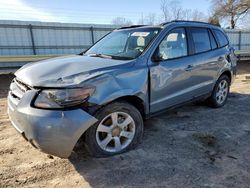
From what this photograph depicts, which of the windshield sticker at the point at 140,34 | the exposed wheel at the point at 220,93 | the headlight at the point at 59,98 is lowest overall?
the exposed wheel at the point at 220,93

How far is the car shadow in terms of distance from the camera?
10.1ft

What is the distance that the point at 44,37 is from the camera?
11.8 metres

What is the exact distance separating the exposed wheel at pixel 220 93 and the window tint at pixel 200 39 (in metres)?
0.88

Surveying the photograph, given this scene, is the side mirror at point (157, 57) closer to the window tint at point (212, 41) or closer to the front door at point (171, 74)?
the front door at point (171, 74)

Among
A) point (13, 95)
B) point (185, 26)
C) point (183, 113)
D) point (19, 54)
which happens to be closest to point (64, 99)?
point (13, 95)

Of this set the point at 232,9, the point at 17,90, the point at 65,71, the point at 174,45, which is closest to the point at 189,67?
the point at 174,45

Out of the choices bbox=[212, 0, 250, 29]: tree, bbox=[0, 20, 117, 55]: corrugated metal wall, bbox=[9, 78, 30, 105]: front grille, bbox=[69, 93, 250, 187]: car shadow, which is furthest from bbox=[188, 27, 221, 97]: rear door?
bbox=[212, 0, 250, 29]: tree

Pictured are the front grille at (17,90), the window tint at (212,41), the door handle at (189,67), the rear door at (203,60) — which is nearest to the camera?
the front grille at (17,90)

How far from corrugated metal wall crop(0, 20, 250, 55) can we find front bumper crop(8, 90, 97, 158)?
9001mm

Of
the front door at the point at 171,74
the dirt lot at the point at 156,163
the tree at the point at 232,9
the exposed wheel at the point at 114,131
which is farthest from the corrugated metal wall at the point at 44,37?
the tree at the point at 232,9

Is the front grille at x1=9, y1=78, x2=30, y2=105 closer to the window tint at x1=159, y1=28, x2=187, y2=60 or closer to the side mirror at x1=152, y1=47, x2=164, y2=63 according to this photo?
the side mirror at x1=152, y1=47, x2=164, y2=63

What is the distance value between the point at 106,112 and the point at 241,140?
2263 millimetres

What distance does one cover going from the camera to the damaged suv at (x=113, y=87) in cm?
298

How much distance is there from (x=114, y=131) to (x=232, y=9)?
35986 mm
